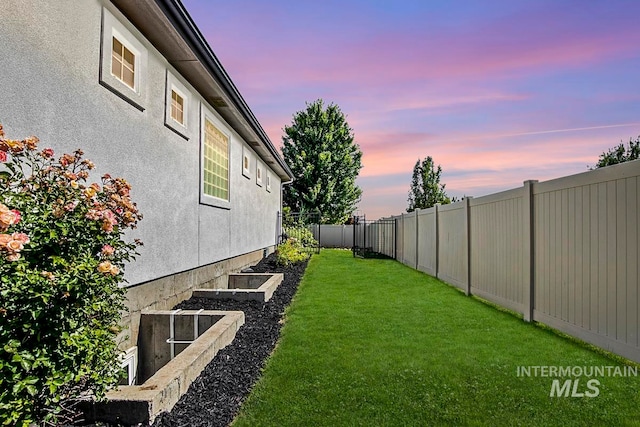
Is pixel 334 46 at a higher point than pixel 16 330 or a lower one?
higher

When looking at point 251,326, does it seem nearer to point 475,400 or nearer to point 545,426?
point 475,400

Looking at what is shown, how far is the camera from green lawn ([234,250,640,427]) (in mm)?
3105

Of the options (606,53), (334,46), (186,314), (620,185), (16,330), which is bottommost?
(186,314)

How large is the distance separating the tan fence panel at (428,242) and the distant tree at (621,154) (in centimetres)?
1820

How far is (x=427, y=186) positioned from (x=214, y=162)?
23366 millimetres

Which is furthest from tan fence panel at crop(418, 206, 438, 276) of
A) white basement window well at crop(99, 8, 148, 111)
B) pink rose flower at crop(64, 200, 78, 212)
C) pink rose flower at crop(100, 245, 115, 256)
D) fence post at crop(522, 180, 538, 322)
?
pink rose flower at crop(64, 200, 78, 212)

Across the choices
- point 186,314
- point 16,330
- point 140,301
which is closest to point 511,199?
point 186,314

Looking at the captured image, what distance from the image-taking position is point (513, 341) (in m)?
5.04

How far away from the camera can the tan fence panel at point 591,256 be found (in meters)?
4.09

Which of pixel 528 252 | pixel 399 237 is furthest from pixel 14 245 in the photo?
pixel 399 237

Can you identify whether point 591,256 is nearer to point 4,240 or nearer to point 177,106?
point 4,240

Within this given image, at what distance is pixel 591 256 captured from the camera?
4668 mm

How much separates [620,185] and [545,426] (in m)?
2.64

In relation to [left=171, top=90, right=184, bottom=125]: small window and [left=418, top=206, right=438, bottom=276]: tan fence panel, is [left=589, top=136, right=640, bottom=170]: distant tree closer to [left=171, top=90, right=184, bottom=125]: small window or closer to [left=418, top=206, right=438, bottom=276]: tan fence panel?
[left=418, top=206, right=438, bottom=276]: tan fence panel
